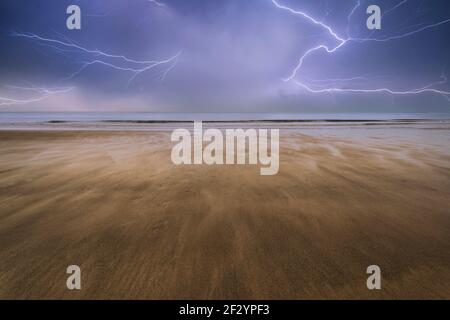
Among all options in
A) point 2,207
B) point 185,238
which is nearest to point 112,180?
point 2,207

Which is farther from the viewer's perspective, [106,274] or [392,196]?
[392,196]

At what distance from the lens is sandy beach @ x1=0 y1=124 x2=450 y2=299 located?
130cm

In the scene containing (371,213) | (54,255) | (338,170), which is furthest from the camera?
(338,170)

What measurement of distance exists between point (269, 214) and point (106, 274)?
1.43m

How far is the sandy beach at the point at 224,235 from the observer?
1304mm

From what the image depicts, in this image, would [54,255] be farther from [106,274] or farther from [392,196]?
[392,196]

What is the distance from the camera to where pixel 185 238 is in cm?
178

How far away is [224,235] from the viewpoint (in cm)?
183
